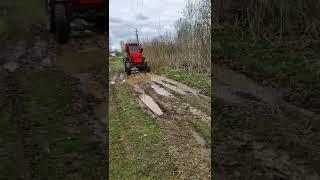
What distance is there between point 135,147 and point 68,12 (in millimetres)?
7582

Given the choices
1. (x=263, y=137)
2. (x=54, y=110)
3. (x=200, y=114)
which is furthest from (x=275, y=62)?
(x=54, y=110)

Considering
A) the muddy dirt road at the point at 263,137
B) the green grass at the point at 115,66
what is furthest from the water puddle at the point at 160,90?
the green grass at the point at 115,66

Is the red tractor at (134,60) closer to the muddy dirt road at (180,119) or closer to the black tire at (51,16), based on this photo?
the muddy dirt road at (180,119)

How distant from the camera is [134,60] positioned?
21156 millimetres

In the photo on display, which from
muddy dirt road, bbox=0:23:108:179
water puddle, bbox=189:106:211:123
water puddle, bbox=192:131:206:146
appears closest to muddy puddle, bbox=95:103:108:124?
muddy dirt road, bbox=0:23:108:179

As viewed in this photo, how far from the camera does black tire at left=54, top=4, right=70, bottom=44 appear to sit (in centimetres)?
1505

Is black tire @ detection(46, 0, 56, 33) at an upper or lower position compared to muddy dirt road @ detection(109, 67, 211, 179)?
upper

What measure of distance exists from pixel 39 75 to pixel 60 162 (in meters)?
5.35

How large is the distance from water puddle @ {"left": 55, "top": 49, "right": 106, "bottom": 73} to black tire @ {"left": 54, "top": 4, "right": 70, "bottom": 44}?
512mm

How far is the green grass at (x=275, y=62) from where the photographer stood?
519 inches

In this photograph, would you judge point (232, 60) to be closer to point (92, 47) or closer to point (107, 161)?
point (92, 47)

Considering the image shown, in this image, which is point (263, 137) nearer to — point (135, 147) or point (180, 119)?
point (180, 119)

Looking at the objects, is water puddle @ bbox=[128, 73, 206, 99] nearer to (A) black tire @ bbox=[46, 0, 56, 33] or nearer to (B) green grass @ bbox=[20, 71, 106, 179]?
(A) black tire @ bbox=[46, 0, 56, 33]

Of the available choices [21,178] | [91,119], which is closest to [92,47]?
[91,119]
